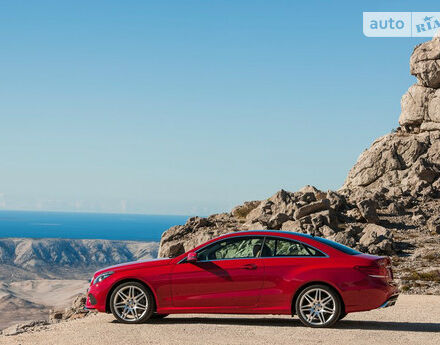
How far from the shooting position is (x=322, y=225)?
31.4 m

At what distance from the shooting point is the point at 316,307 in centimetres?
1138

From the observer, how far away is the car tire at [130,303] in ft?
38.7

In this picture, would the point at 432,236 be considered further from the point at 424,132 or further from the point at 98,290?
the point at 98,290

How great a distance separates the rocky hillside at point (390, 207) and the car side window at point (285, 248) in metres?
11.6

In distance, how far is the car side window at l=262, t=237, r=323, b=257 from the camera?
38.2 ft

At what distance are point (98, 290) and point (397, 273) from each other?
1647 centimetres

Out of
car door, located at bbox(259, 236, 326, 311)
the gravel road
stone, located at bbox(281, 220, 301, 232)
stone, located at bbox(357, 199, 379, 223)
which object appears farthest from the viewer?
stone, located at bbox(357, 199, 379, 223)

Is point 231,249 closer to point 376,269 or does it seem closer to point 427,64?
point 376,269

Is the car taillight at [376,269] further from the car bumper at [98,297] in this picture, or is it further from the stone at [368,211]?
the stone at [368,211]

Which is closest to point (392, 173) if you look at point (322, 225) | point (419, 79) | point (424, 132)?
point (424, 132)

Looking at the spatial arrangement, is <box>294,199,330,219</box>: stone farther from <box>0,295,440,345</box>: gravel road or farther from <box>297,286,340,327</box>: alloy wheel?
<box>297,286,340,327</box>: alloy wheel

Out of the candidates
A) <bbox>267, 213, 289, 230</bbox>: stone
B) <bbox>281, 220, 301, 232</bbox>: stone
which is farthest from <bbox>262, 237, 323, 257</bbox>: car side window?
<bbox>267, 213, 289, 230</bbox>: stone

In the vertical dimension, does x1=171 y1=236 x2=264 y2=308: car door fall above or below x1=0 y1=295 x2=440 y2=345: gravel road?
above

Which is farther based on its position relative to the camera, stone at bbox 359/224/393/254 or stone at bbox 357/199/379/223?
stone at bbox 357/199/379/223
